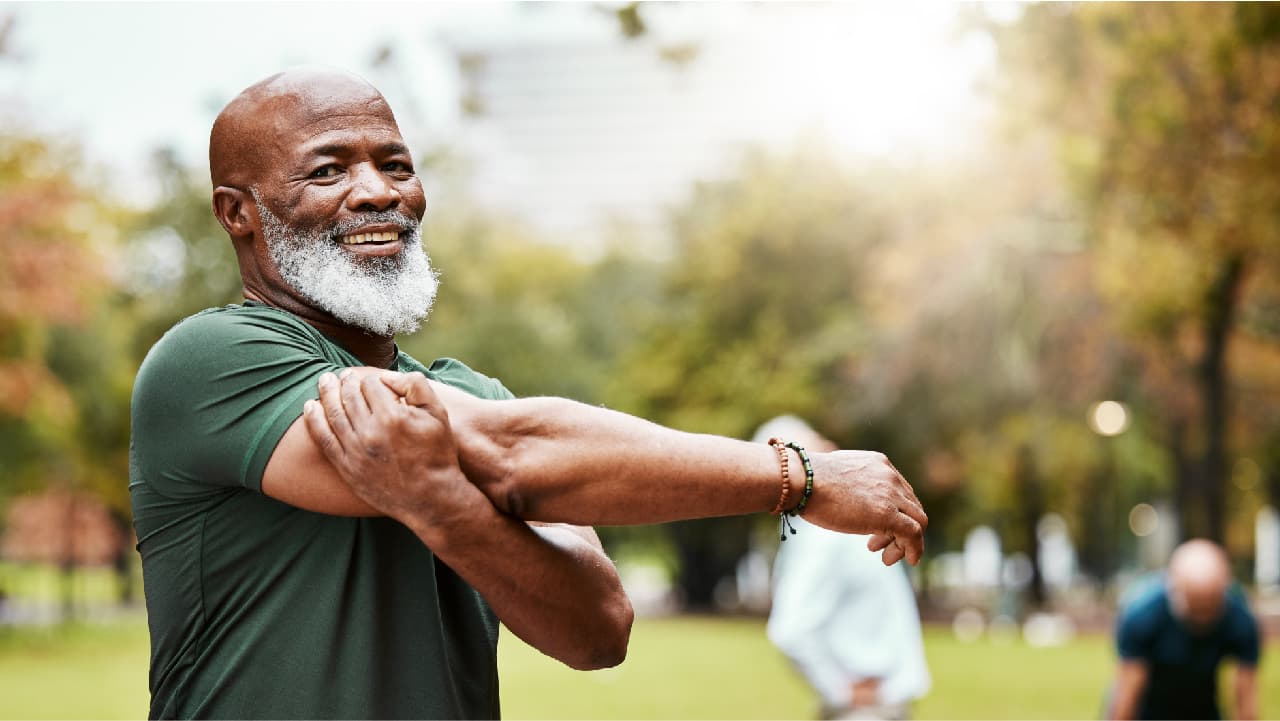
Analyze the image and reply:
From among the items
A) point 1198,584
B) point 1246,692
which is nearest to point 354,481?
point 1198,584

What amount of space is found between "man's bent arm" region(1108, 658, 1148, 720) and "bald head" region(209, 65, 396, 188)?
7.21 metres

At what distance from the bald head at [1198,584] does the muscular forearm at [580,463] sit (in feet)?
22.0

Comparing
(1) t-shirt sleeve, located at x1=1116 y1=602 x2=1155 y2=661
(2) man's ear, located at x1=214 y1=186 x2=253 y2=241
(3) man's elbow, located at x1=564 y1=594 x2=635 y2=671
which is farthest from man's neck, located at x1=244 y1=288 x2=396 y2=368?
(1) t-shirt sleeve, located at x1=1116 y1=602 x2=1155 y2=661

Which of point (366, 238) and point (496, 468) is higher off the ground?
point (366, 238)

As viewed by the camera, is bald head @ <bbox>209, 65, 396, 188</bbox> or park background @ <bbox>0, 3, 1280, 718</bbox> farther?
park background @ <bbox>0, 3, 1280, 718</bbox>

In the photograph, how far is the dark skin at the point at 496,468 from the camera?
2131 millimetres

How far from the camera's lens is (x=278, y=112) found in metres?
2.50

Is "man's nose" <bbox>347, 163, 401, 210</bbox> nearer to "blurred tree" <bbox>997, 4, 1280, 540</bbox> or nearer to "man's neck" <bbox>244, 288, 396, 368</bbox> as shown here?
"man's neck" <bbox>244, 288, 396, 368</bbox>

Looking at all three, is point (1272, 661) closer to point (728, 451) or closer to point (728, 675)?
point (728, 675)

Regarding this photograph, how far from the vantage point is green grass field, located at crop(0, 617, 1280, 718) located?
20391mm

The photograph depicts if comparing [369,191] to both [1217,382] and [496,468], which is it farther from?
[1217,382]

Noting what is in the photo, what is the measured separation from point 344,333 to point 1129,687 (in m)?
7.13

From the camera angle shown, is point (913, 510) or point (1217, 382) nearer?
point (913, 510)

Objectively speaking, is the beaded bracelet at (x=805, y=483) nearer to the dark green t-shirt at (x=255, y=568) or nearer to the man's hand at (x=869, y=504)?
the man's hand at (x=869, y=504)
